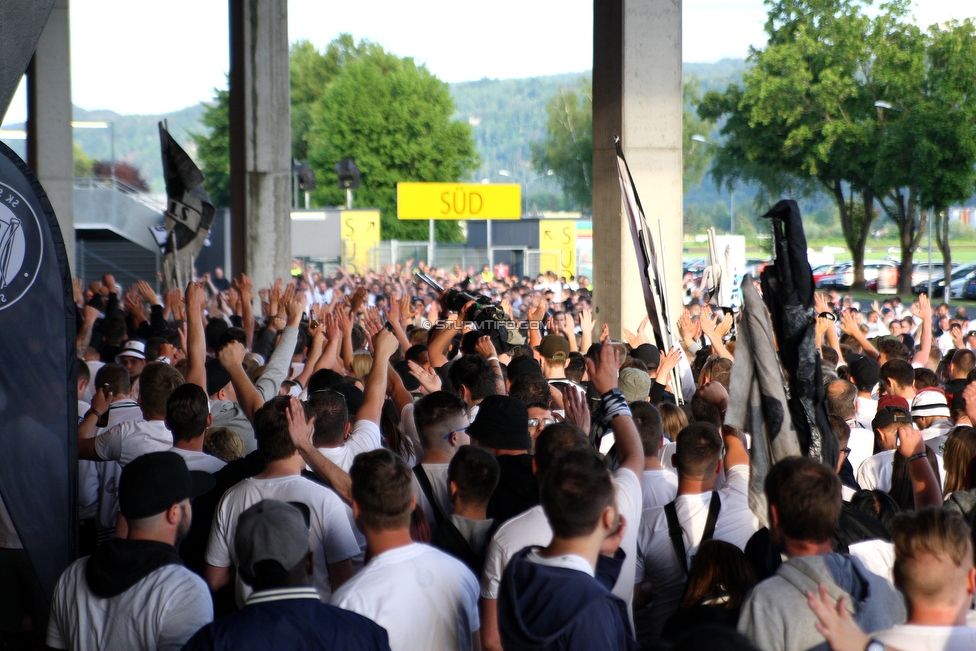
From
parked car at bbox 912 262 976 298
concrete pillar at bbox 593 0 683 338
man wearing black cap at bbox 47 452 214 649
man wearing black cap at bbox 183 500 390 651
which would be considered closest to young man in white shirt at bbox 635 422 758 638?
man wearing black cap at bbox 183 500 390 651

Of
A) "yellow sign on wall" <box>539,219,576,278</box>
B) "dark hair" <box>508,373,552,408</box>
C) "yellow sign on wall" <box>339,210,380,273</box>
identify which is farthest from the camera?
"yellow sign on wall" <box>539,219,576,278</box>

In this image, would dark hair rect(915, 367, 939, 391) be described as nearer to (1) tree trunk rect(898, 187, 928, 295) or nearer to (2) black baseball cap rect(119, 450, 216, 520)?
(2) black baseball cap rect(119, 450, 216, 520)

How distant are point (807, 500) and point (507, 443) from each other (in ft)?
5.34

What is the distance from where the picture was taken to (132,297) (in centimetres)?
1376

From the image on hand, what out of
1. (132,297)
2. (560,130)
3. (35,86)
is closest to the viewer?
(132,297)

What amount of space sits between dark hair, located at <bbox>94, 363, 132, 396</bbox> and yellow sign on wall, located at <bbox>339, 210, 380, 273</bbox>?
34.8 meters

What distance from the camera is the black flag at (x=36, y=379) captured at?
4621 mm

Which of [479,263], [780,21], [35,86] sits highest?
[780,21]

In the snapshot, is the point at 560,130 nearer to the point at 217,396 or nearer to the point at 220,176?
the point at 220,176

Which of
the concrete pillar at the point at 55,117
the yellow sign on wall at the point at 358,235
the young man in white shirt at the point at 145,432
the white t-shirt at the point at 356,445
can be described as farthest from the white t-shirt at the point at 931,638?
the yellow sign on wall at the point at 358,235

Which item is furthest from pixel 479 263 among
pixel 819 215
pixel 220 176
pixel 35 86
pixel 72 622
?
pixel 819 215

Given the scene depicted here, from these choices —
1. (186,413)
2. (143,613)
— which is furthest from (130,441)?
(143,613)

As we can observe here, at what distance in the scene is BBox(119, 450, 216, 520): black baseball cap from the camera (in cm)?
376

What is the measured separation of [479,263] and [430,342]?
41.7m
